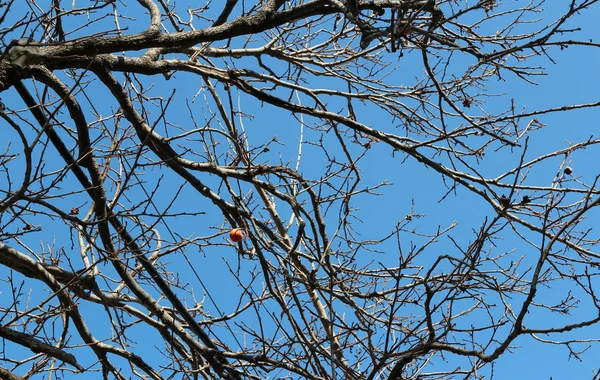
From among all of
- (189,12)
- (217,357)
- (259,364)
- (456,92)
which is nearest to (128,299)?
(217,357)

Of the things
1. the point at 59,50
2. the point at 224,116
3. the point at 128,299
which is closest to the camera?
the point at 59,50

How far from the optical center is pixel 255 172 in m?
4.03

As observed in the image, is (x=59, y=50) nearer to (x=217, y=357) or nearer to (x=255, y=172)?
(x=255, y=172)

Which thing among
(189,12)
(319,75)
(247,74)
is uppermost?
(189,12)

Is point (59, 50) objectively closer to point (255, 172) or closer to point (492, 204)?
point (255, 172)

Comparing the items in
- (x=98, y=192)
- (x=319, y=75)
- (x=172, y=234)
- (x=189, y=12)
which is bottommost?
(x=172, y=234)

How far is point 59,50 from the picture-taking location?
3.37 m

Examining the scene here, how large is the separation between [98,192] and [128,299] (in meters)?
Answer: 1.10

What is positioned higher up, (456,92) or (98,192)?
(456,92)

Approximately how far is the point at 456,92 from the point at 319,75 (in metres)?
1.05

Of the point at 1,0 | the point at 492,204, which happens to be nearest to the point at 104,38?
the point at 1,0

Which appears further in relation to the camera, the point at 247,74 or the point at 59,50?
the point at 247,74

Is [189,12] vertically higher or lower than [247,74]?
higher

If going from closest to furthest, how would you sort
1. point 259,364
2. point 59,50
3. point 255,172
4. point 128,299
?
1. point 59,50
2. point 259,364
3. point 255,172
4. point 128,299
